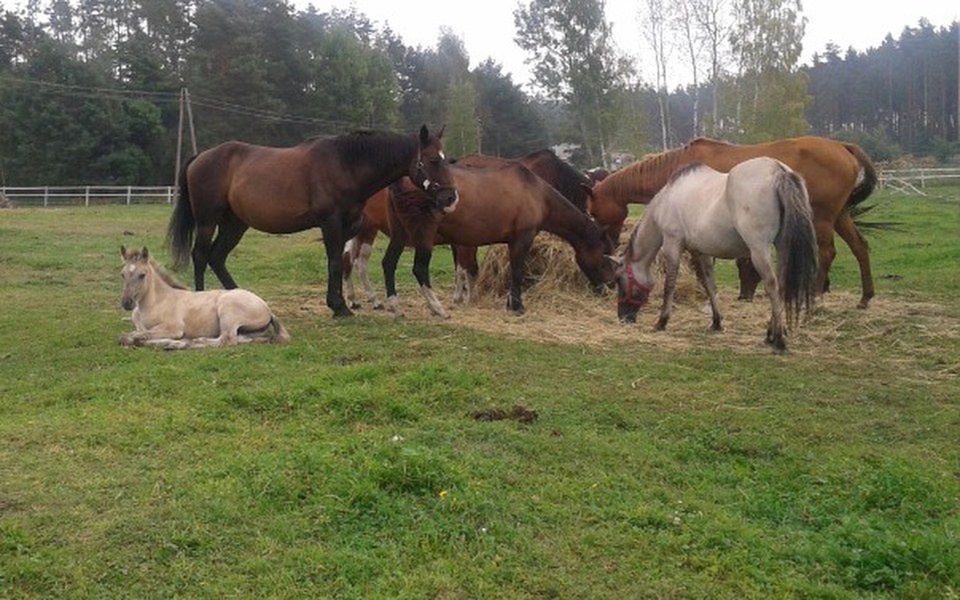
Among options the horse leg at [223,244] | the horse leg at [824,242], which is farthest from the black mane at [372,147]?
the horse leg at [824,242]

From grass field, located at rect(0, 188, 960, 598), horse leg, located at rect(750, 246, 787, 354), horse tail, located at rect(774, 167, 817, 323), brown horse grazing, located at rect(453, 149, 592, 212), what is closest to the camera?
grass field, located at rect(0, 188, 960, 598)

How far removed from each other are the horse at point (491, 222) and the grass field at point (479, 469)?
6.47ft

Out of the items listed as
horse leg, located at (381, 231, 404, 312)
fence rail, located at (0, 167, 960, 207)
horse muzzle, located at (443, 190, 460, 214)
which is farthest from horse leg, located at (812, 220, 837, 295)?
fence rail, located at (0, 167, 960, 207)

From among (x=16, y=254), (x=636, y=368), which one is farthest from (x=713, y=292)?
(x=16, y=254)

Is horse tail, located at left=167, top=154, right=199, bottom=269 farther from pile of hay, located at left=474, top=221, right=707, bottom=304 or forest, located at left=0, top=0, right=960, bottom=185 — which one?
forest, located at left=0, top=0, right=960, bottom=185

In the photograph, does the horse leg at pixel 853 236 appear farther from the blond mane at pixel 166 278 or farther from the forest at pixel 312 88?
the forest at pixel 312 88

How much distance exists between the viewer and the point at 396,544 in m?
3.45

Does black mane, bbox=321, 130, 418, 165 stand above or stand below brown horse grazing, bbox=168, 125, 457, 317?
above

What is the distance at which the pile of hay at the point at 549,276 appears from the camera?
423 inches

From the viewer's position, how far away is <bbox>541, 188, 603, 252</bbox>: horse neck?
10.0m

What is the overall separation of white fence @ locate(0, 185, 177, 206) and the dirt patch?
1398 inches

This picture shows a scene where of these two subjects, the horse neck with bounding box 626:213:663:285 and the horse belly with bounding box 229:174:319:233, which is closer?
the horse neck with bounding box 626:213:663:285

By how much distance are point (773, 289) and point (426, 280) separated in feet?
12.3

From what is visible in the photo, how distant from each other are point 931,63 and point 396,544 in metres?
76.7
